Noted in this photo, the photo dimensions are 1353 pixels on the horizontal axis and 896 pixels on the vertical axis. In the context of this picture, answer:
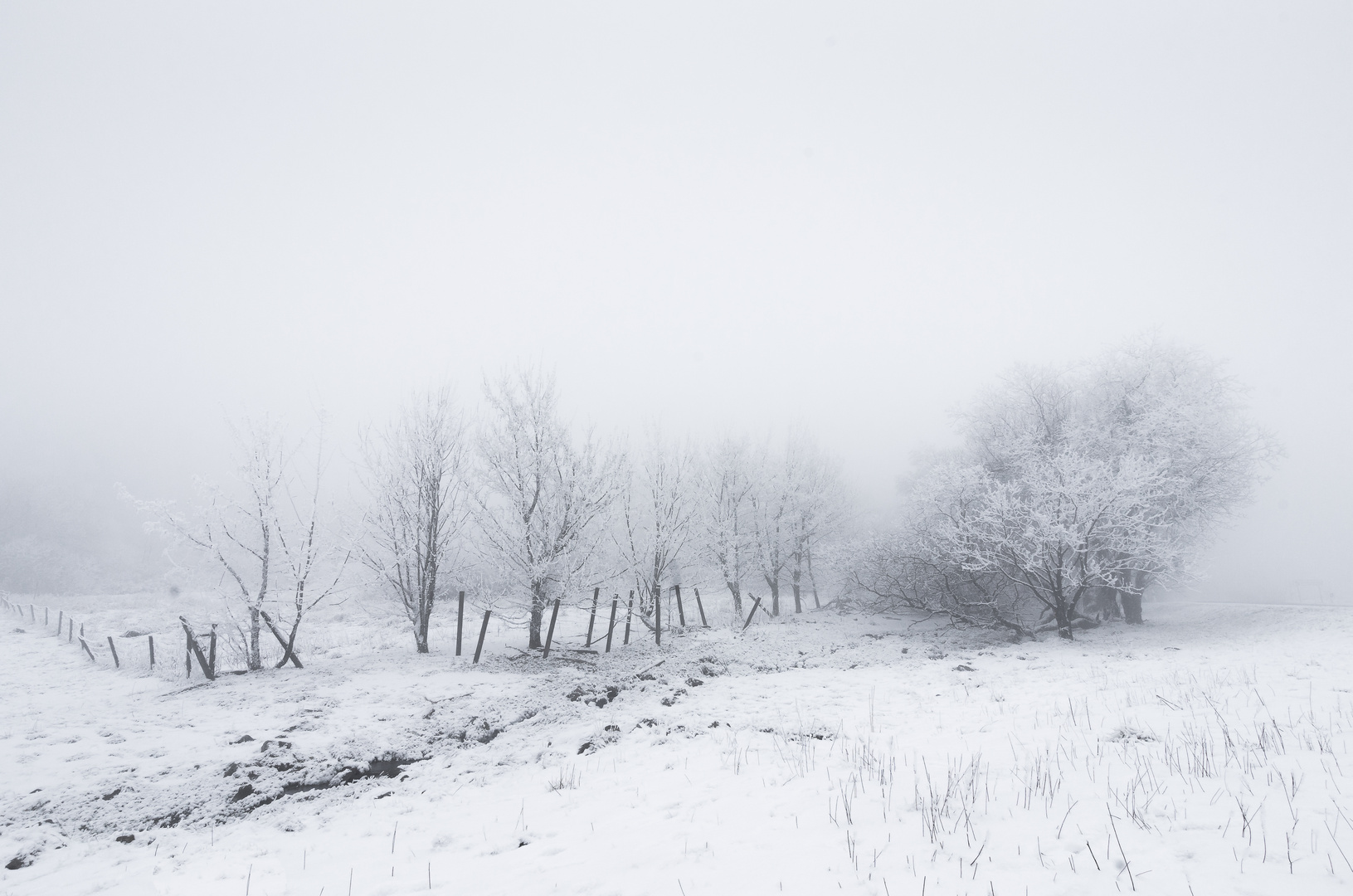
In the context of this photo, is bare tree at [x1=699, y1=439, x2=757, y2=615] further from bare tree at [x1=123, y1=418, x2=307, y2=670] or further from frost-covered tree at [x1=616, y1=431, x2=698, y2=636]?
bare tree at [x1=123, y1=418, x2=307, y2=670]

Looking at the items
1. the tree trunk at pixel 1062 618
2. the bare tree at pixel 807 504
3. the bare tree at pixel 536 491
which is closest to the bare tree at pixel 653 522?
the bare tree at pixel 536 491

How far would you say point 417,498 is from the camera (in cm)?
1773

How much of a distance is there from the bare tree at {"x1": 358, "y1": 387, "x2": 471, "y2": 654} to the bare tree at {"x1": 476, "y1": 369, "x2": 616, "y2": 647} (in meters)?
1.12

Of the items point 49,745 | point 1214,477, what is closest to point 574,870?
point 49,745

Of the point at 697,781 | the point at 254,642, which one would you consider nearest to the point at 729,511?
the point at 254,642

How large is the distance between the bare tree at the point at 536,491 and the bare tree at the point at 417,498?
1.12 meters

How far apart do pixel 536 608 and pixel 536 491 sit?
364 centimetres

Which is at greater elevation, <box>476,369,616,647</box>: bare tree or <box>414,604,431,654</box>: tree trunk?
<box>476,369,616,647</box>: bare tree

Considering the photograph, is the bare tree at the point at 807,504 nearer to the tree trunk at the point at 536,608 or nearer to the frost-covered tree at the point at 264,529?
the tree trunk at the point at 536,608

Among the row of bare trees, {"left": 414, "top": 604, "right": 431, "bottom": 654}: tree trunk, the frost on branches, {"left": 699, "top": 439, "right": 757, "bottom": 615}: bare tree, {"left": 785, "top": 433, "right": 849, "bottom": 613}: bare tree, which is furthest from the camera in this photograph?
{"left": 785, "top": 433, "right": 849, "bottom": 613}: bare tree

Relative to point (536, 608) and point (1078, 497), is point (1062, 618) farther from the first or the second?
point (536, 608)

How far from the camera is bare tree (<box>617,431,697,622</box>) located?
20.1m

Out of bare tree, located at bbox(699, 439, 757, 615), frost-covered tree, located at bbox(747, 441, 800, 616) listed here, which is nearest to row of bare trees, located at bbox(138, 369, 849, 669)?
bare tree, located at bbox(699, 439, 757, 615)

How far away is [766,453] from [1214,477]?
1921cm
